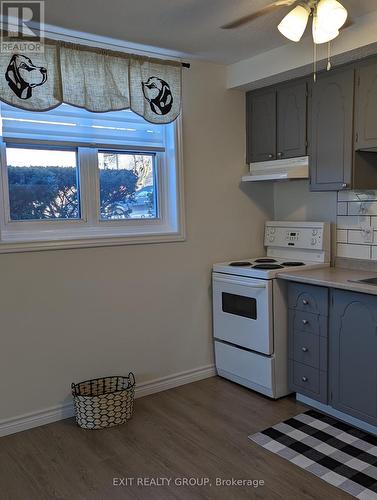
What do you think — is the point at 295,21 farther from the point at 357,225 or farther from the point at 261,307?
the point at 261,307

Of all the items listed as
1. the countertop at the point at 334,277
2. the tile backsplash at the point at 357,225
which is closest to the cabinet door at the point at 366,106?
the tile backsplash at the point at 357,225

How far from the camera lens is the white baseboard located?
2.73 meters

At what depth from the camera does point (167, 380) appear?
131 inches

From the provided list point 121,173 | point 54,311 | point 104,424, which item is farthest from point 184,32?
point 104,424

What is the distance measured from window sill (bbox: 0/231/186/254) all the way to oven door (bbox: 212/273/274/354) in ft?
1.64

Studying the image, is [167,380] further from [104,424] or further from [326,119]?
[326,119]

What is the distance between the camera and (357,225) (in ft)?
10.4

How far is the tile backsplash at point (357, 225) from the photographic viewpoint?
10.1 ft

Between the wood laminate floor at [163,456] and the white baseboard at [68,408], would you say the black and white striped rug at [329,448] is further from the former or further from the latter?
the white baseboard at [68,408]

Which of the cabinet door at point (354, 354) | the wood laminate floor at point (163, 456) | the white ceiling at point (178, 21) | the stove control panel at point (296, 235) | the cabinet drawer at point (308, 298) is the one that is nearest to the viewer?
the wood laminate floor at point (163, 456)

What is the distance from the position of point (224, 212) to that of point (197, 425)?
5.23 ft

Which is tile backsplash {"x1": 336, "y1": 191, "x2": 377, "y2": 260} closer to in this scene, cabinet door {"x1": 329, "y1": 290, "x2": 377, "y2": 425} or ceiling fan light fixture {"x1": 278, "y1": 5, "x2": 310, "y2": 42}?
cabinet door {"x1": 329, "y1": 290, "x2": 377, "y2": 425}

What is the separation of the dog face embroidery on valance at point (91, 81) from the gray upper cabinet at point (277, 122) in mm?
698

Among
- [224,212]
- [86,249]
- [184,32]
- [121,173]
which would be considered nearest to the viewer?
[184,32]
